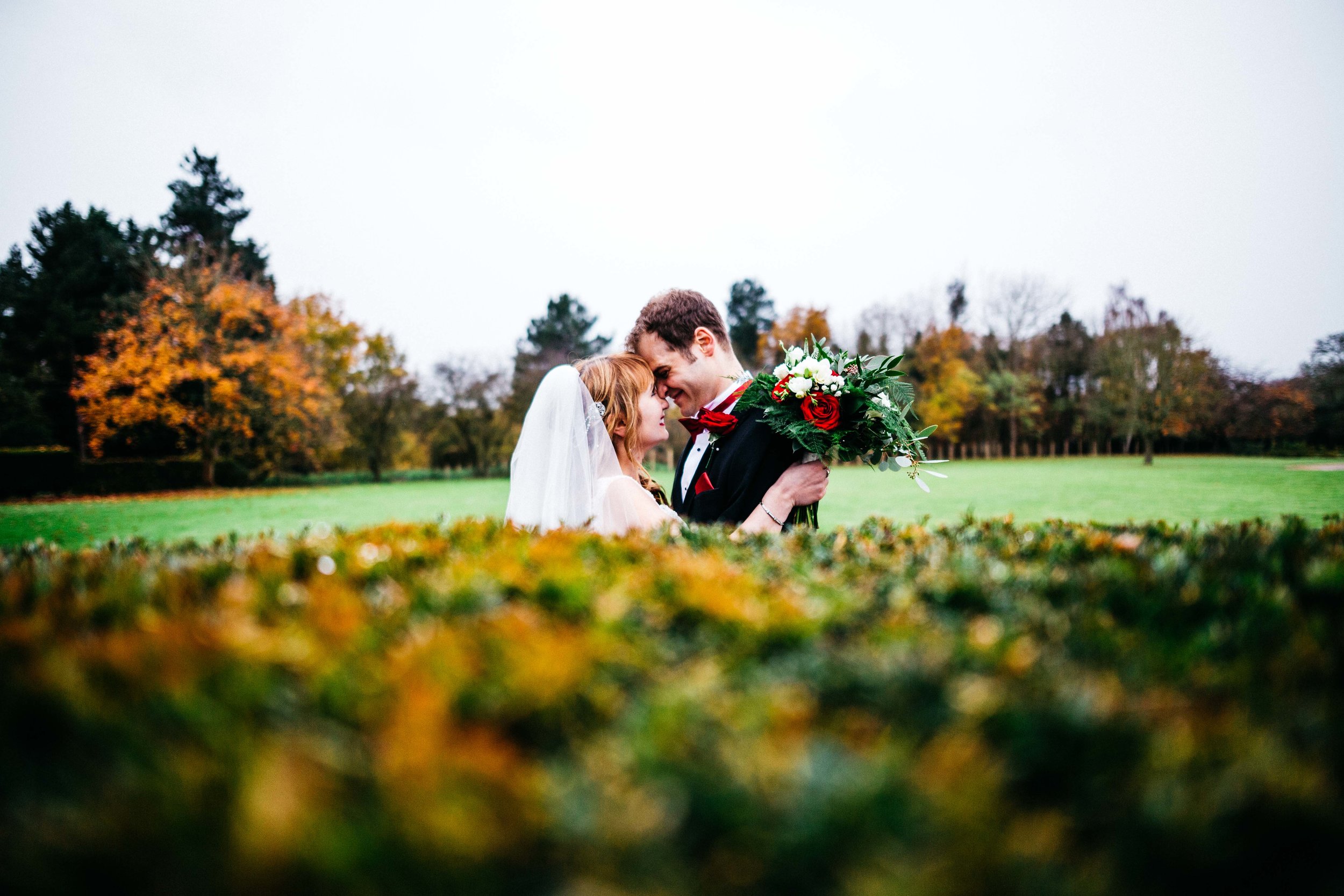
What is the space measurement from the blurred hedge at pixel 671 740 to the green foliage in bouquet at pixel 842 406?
7.61 ft

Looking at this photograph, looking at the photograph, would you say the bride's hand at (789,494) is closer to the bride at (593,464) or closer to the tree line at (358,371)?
the bride at (593,464)

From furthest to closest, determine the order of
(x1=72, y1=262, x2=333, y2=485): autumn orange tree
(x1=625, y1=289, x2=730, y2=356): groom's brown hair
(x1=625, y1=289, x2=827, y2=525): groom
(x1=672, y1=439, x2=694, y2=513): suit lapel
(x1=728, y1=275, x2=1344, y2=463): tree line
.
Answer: (x1=728, y1=275, x2=1344, y2=463): tree line → (x1=72, y1=262, x2=333, y2=485): autumn orange tree → (x1=672, y1=439, x2=694, y2=513): suit lapel → (x1=625, y1=289, x2=730, y2=356): groom's brown hair → (x1=625, y1=289, x2=827, y2=525): groom

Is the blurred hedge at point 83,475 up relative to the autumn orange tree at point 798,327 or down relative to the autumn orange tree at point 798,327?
down

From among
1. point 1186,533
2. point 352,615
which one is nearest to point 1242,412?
point 1186,533

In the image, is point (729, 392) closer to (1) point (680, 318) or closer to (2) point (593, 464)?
(1) point (680, 318)

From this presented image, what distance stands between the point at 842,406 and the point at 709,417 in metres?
0.93

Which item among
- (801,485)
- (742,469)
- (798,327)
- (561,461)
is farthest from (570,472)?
(798,327)

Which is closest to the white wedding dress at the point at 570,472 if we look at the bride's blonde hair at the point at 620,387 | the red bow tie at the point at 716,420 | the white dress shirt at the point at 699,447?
the bride's blonde hair at the point at 620,387

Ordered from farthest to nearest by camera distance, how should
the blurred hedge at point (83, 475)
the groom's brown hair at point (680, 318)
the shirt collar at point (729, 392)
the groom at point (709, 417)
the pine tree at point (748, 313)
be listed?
the pine tree at point (748, 313) < the blurred hedge at point (83, 475) < the groom's brown hair at point (680, 318) < the shirt collar at point (729, 392) < the groom at point (709, 417)

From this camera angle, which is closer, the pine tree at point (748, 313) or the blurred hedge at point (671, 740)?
the blurred hedge at point (671, 740)

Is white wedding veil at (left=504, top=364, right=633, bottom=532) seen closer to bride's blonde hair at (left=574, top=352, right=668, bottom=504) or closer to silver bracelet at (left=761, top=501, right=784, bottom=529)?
bride's blonde hair at (left=574, top=352, right=668, bottom=504)

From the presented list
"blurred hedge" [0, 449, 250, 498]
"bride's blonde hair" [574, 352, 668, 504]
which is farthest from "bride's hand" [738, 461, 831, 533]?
"blurred hedge" [0, 449, 250, 498]

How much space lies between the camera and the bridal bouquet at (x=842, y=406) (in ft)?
13.1

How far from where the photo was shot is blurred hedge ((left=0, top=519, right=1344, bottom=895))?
30.5 inches
